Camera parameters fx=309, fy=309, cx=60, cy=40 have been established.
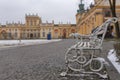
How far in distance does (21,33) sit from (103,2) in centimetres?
8099

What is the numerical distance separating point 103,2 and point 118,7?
458 centimetres

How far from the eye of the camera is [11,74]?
738 centimetres

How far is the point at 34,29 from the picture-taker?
137 meters

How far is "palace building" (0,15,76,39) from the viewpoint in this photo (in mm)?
133125

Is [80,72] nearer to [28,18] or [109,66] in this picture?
[109,66]

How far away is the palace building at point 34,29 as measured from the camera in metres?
133

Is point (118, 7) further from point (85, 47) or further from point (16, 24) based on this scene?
point (16, 24)

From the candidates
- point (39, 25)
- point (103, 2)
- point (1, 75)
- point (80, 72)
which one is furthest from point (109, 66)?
point (39, 25)

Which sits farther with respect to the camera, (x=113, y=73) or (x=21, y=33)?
(x=21, y=33)

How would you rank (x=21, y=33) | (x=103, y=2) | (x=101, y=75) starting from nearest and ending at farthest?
(x=101, y=75)
(x=103, y=2)
(x=21, y=33)

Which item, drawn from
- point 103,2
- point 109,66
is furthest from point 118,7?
point 109,66

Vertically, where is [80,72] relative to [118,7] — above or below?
below

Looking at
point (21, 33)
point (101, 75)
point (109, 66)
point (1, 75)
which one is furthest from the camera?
point (21, 33)

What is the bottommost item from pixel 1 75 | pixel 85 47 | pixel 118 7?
pixel 1 75
